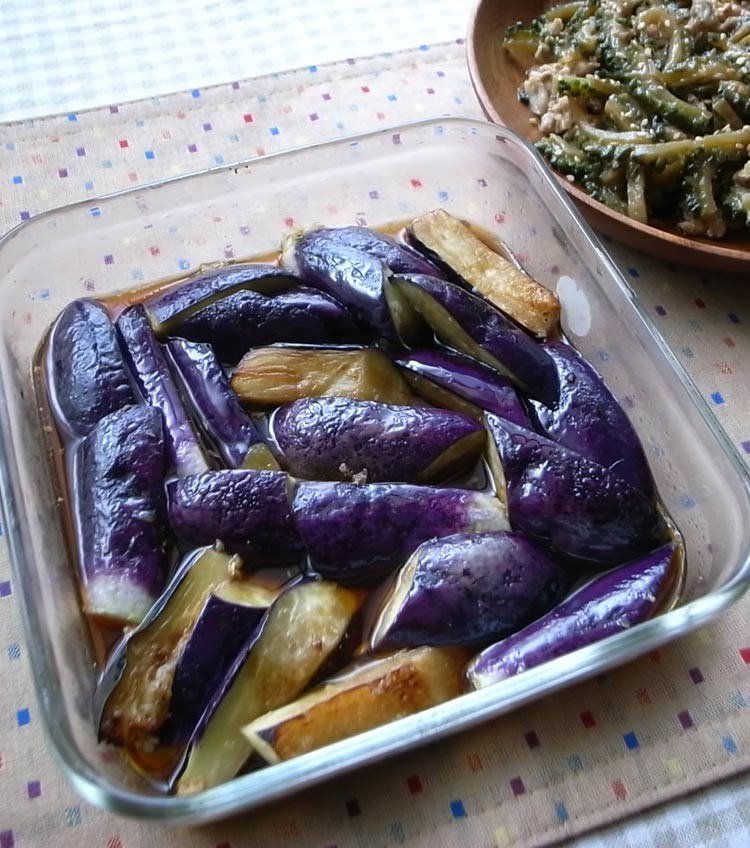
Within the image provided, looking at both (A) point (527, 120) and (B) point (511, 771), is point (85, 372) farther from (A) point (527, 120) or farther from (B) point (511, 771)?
(A) point (527, 120)

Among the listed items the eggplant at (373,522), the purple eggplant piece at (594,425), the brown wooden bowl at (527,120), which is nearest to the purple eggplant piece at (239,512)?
the eggplant at (373,522)

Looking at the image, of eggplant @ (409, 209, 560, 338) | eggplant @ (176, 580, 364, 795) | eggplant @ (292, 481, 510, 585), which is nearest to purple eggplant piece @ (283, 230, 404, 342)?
eggplant @ (409, 209, 560, 338)

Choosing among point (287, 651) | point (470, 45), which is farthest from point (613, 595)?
point (470, 45)

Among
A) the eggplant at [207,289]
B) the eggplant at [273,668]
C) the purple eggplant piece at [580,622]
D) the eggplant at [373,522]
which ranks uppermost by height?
the eggplant at [207,289]

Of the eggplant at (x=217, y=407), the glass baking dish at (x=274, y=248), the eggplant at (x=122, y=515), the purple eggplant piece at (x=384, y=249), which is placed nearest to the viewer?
the glass baking dish at (x=274, y=248)

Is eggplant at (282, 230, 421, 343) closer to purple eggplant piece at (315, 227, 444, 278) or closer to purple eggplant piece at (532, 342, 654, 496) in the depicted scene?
purple eggplant piece at (315, 227, 444, 278)

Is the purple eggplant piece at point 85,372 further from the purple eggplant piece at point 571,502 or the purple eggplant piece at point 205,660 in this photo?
the purple eggplant piece at point 571,502

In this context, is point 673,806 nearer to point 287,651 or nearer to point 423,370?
point 287,651
